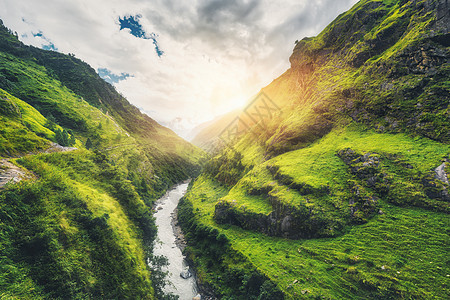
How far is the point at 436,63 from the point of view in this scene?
45750mm

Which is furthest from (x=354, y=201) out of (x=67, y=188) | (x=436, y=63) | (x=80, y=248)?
(x=67, y=188)

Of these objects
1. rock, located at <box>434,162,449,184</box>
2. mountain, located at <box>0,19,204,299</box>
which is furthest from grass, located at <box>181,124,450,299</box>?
mountain, located at <box>0,19,204,299</box>

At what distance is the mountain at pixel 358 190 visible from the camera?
30922 mm

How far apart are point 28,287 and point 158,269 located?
30.7 metres

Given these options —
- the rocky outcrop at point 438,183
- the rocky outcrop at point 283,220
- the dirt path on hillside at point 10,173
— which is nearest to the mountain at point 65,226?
the dirt path on hillside at point 10,173

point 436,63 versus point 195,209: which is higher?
point 436,63

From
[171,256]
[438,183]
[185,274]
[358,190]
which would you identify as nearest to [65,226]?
[185,274]

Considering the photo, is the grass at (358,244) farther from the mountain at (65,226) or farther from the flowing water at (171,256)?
the mountain at (65,226)

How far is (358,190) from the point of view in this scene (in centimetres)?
4191

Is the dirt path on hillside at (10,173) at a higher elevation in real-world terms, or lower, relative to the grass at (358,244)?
higher

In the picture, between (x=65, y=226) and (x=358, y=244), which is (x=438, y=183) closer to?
(x=358, y=244)

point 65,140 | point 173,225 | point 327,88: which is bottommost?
point 173,225

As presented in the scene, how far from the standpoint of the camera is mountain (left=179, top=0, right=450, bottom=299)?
101ft

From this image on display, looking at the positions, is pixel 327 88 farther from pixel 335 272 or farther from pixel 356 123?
pixel 335 272
